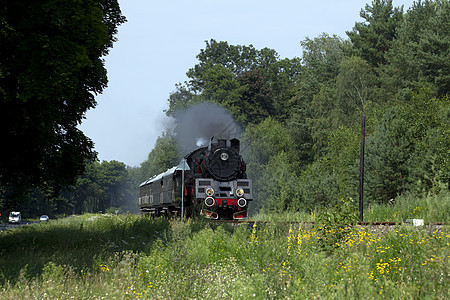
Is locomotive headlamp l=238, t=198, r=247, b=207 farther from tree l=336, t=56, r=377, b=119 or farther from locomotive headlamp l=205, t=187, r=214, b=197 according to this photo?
tree l=336, t=56, r=377, b=119

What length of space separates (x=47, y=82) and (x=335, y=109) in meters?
43.0

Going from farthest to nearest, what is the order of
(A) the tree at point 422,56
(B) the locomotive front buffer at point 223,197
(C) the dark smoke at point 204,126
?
(A) the tree at point 422,56 → (C) the dark smoke at point 204,126 → (B) the locomotive front buffer at point 223,197

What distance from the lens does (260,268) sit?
8.59m

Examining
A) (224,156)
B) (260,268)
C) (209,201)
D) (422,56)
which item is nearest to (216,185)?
(209,201)

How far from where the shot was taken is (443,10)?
42250mm

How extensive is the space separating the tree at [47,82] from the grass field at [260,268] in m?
3.67

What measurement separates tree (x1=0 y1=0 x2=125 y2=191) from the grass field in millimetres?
3669

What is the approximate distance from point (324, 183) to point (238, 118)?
30419 mm

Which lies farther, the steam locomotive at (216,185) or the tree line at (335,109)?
the tree line at (335,109)

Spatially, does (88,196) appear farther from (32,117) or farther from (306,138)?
(32,117)

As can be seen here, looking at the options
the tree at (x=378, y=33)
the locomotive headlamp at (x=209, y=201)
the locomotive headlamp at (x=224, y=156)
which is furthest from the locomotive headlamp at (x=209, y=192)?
the tree at (x=378, y=33)

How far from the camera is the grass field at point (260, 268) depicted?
6676mm

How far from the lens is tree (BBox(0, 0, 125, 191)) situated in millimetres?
12570

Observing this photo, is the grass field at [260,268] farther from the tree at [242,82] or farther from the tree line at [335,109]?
the tree at [242,82]
